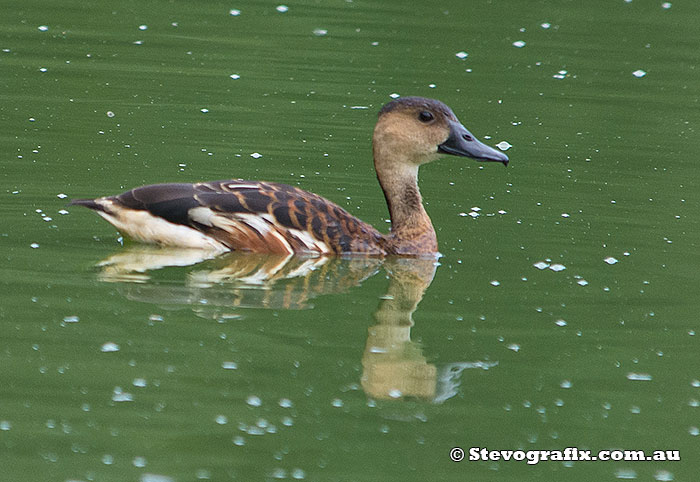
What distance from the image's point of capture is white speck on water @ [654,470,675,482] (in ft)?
21.1

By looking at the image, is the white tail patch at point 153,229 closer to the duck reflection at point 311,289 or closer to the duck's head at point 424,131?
the duck reflection at point 311,289

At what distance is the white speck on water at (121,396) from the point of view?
677 centimetres

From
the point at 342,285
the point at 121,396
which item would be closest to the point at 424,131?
the point at 342,285

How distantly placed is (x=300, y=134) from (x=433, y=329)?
5570mm

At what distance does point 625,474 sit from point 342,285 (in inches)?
121

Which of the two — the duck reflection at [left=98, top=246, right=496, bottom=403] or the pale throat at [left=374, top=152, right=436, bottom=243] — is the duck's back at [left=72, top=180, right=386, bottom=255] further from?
the pale throat at [left=374, top=152, right=436, bottom=243]

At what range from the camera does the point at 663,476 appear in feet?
21.1

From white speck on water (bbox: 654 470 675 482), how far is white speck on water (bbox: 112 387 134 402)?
8.40 feet

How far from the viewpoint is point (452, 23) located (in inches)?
766

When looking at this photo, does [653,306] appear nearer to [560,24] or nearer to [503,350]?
[503,350]

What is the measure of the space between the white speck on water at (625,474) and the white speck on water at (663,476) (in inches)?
4.0

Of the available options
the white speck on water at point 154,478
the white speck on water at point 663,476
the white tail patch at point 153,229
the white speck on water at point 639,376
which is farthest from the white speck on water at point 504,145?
the white speck on water at point 154,478

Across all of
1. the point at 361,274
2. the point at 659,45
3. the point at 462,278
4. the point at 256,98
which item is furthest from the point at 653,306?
the point at 659,45

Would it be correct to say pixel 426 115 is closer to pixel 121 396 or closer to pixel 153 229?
pixel 153 229
